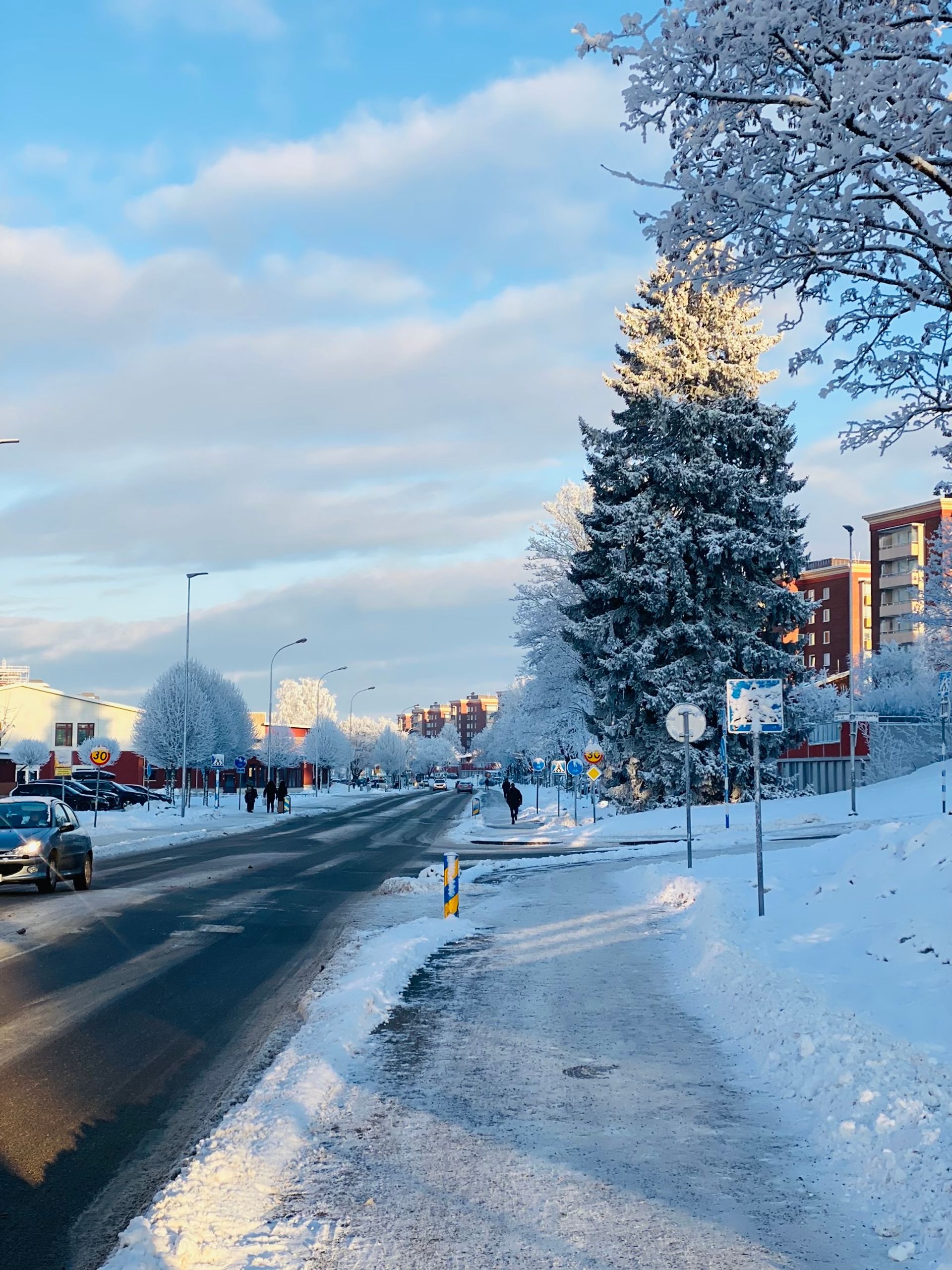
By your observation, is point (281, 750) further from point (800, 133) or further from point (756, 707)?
point (800, 133)

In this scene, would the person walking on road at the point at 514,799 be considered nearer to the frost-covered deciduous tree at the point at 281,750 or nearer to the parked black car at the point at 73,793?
the parked black car at the point at 73,793

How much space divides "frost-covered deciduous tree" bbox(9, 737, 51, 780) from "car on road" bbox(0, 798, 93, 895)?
76.7 m

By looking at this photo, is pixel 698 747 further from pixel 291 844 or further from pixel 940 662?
pixel 940 662

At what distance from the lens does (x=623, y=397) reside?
1689 inches

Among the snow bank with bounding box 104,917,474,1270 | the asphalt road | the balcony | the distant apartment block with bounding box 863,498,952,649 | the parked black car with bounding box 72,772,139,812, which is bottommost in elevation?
the parked black car with bounding box 72,772,139,812

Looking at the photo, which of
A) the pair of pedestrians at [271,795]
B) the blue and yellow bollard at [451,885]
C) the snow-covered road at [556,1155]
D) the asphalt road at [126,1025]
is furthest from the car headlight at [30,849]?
the pair of pedestrians at [271,795]

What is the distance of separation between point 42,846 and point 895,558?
286 feet

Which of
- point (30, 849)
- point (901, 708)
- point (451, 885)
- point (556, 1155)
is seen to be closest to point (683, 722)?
point (451, 885)

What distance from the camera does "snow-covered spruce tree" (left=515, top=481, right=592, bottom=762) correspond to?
5006cm

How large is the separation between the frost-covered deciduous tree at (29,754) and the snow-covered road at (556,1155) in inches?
3567

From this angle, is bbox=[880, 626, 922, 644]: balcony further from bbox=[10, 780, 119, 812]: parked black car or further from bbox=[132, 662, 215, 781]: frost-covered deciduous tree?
bbox=[10, 780, 119, 812]: parked black car

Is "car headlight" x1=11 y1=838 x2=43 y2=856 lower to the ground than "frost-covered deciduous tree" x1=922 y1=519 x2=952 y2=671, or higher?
lower

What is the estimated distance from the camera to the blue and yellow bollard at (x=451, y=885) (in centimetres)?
1524

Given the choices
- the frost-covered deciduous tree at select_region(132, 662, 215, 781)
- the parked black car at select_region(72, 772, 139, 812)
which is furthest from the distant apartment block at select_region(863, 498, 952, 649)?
the parked black car at select_region(72, 772, 139, 812)
